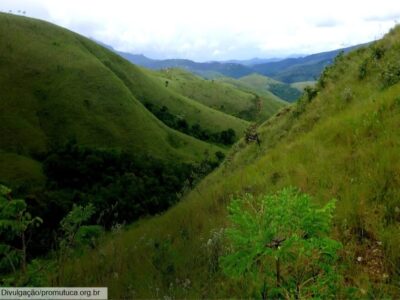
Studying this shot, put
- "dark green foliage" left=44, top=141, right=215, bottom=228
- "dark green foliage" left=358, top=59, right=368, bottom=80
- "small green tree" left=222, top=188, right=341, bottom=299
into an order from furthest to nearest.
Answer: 1. "dark green foliage" left=44, top=141, right=215, bottom=228
2. "dark green foliage" left=358, top=59, right=368, bottom=80
3. "small green tree" left=222, top=188, right=341, bottom=299

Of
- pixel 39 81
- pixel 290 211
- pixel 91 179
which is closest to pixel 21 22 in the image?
pixel 39 81

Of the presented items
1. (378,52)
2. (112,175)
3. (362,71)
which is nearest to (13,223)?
(362,71)

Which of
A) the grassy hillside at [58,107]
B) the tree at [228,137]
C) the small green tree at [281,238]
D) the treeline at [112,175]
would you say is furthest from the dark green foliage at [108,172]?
the small green tree at [281,238]

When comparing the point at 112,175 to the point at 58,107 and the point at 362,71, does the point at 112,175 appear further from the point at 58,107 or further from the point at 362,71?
the point at 362,71

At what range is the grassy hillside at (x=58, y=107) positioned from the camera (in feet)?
301

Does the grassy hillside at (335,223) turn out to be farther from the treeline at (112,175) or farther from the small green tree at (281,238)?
the treeline at (112,175)

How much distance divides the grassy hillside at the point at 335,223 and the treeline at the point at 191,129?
415 feet

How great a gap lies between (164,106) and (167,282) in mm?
141928

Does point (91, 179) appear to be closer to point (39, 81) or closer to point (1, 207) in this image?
point (39, 81)

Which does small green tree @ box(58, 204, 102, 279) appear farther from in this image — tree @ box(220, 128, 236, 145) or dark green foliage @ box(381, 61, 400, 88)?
tree @ box(220, 128, 236, 145)

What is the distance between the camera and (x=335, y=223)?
20.7 ft

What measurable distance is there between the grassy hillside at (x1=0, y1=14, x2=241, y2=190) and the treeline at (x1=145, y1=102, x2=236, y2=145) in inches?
512

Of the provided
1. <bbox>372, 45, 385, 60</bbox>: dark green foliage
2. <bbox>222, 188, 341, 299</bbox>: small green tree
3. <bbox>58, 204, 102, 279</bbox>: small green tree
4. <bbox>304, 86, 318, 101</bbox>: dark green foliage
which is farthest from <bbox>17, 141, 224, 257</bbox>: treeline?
<bbox>222, 188, 341, 299</bbox>: small green tree

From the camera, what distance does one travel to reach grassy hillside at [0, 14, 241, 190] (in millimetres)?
91750
